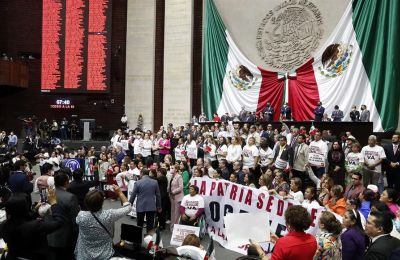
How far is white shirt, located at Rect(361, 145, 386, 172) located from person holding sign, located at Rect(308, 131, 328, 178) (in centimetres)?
93

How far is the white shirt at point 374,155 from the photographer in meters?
11.1

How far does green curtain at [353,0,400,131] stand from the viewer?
18016 millimetres

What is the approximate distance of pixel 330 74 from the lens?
20250 millimetres

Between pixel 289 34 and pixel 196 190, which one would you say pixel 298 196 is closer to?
pixel 196 190

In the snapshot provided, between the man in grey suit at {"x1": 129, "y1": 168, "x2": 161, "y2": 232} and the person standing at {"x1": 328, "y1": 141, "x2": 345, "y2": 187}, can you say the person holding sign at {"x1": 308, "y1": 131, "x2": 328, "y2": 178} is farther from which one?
the man in grey suit at {"x1": 129, "y1": 168, "x2": 161, "y2": 232}

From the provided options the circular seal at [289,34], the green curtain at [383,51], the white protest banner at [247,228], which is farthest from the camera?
the circular seal at [289,34]

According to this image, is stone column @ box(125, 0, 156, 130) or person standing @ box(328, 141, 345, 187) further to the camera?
stone column @ box(125, 0, 156, 130)

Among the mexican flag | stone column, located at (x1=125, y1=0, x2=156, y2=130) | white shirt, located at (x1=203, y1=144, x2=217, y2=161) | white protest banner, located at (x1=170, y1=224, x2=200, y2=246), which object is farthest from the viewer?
stone column, located at (x1=125, y1=0, x2=156, y2=130)

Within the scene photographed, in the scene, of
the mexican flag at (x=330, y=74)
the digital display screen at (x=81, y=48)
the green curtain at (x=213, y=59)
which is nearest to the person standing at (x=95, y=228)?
the mexican flag at (x=330, y=74)

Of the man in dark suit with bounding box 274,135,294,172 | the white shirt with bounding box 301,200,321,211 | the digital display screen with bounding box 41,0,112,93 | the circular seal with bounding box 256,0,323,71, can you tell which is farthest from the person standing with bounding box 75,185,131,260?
the digital display screen with bounding box 41,0,112,93

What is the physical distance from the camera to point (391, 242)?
4.04 m

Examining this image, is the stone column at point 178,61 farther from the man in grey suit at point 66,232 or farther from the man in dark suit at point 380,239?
the man in dark suit at point 380,239

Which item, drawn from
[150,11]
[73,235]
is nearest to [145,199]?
[73,235]

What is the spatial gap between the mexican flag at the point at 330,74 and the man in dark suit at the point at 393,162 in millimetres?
7044
